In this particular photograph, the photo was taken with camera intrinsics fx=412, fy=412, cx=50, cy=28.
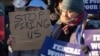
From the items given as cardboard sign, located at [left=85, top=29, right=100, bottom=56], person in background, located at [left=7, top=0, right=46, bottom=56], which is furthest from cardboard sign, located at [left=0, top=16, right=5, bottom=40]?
cardboard sign, located at [left=85, top=29, right=100, bottom=56]

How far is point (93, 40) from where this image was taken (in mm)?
3967

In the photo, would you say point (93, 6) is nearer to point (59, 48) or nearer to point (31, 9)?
point (31, 9)

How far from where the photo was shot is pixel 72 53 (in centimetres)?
403

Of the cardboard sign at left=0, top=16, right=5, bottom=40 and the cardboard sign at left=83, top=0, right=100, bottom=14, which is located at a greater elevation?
the cardboard sign at left=83, top=0, right=100, bottom=14

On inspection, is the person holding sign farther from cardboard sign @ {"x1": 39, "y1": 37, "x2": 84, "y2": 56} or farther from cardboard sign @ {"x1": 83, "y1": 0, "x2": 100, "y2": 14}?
cardboard sign @ {"x1": 83, "y1": 0, "x2": 100, "y2": 14}

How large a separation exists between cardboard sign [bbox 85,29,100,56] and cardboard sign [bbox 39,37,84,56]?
4.0 inches

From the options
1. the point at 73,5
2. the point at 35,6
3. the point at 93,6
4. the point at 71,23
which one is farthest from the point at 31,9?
the point at 93,6

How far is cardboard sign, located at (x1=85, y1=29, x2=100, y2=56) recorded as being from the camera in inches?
155

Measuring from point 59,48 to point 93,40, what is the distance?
37cm

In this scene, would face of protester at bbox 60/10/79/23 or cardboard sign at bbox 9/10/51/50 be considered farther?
cardboard sign at bbox 9/10/51/50

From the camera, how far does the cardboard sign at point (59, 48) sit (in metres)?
4.00

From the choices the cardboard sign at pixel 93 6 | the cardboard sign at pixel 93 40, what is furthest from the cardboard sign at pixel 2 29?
the cardboard sign at pixel 93 6

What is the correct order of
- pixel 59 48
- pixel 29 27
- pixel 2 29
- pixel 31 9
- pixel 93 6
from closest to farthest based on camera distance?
pixel 59 48, pixel 29 27, pixel 31 9, pixel 2 29, pixel 93 6

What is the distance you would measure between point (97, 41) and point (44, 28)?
103 cm
